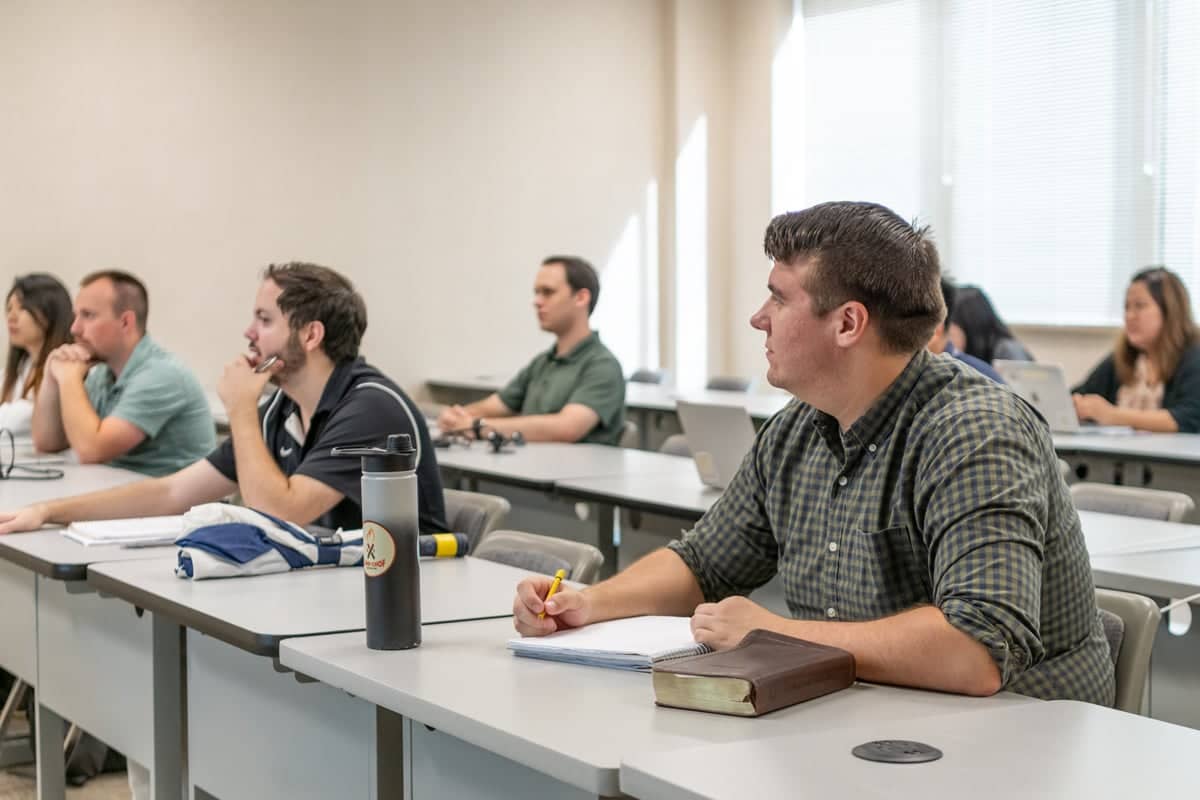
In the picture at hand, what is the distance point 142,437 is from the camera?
4414mm

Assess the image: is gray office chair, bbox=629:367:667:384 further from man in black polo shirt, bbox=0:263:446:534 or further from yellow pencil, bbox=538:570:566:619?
yellow pencil, bbox=538:570:566:619

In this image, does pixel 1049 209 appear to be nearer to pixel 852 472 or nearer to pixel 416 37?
pixel 416 37

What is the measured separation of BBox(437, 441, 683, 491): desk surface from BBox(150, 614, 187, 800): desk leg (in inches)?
64.1

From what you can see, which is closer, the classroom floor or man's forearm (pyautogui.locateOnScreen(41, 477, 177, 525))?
man's forearm (pyautogui.locateOnScreen(41, 477, 177, 525))

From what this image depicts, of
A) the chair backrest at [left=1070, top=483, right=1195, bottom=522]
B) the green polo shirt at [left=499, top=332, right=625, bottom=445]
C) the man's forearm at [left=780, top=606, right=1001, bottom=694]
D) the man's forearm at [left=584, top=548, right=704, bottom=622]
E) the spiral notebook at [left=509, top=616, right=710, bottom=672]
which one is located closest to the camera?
the man's forearm at [left=780, top=606, right=1001, bottom=694]

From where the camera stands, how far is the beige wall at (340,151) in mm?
6586

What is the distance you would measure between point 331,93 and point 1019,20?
11.8 feet

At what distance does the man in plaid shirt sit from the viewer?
164 cm

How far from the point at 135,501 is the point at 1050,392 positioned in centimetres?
320

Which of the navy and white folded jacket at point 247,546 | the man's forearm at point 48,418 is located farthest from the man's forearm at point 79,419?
the navy and white folded jacket at point 247,546

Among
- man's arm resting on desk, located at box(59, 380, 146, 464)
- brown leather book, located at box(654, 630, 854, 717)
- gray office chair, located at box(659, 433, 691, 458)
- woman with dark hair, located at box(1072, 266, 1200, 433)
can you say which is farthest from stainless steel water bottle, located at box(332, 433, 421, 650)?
woman with dark hair, located at box(1072, 266, 1200, 433)

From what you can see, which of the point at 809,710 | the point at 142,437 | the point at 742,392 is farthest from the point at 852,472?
the point at 742,392

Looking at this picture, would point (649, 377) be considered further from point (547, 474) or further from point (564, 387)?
point (547, 474)

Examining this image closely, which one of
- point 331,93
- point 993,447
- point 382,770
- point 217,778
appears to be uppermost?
point 331,93
